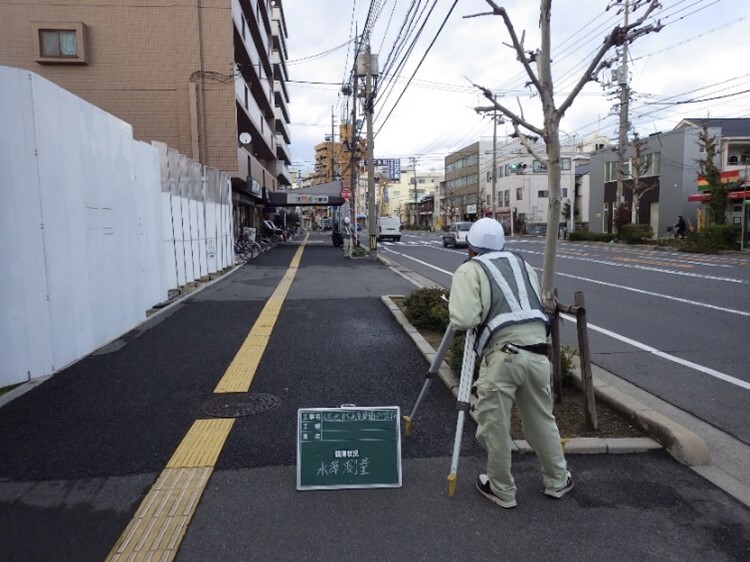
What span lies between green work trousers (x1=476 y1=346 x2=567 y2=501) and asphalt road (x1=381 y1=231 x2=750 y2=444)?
2.04m

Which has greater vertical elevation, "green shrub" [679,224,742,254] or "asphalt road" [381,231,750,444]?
"green shrub" [679,224,742,254]

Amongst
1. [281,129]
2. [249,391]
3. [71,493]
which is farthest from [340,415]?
[281,129]

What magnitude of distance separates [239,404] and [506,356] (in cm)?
268

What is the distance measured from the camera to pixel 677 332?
8039 mm

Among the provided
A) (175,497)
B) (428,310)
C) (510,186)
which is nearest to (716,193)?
(428,310)

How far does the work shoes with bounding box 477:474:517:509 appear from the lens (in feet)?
10.3

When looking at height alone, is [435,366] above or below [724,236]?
below

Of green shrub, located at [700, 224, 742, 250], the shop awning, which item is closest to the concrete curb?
green shrub, located at [700, 224, 742, 250]

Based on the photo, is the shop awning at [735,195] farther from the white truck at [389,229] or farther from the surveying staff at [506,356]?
the surveying staff at [506,356]

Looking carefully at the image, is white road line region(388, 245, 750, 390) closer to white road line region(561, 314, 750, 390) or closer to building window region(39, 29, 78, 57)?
white road line region(561, 314, 750, 390)

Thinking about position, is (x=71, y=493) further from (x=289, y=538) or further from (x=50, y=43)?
(x=50, y=43)

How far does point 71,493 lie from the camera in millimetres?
3293

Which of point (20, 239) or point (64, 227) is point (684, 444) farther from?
point (64, 227)

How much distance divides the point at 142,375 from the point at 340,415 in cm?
320
